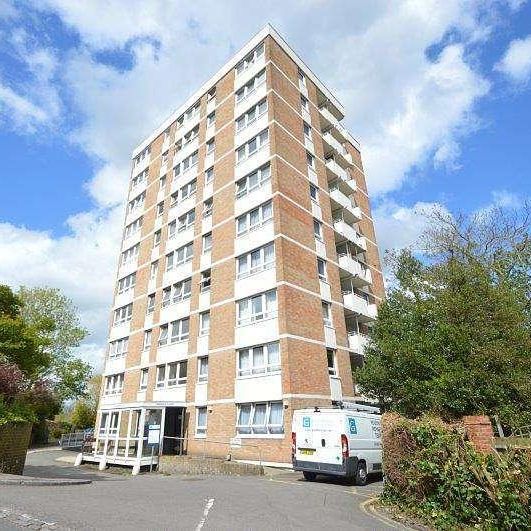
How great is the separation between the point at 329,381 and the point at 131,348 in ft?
50.1

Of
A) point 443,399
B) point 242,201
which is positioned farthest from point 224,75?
point 443,399

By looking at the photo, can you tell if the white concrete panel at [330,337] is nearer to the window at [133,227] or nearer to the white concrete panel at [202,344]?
the white concrete panel at [202,344]

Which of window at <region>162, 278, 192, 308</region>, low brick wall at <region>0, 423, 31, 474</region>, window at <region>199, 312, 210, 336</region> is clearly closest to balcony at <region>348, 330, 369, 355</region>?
window at <region>199, 312, 210, 336</region>

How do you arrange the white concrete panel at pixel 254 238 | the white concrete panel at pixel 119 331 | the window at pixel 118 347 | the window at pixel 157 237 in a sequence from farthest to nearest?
the window at pixel 157 237
the white concrete panel at pixel 119 331
the window at pixel 118 347
the white concrete panel at pixel 254 238

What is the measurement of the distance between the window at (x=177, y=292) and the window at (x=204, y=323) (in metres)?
2.24

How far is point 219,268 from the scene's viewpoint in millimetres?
24609

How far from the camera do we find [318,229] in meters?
25.8

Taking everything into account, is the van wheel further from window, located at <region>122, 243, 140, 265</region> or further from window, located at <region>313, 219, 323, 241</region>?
window, located at <region>122, 243, 140, 265</region>

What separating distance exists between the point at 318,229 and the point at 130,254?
1730 centimetres

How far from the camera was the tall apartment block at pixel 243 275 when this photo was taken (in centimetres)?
2019

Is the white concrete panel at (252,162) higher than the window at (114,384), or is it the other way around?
the white concrete panel at (252,162)

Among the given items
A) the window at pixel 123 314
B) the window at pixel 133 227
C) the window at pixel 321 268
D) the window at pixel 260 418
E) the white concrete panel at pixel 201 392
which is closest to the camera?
the window at pixel 260 418

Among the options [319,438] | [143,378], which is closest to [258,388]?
[319,438]

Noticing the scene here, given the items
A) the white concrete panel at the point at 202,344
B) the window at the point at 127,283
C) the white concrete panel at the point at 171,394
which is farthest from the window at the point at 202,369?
the window at the point at 127,283
